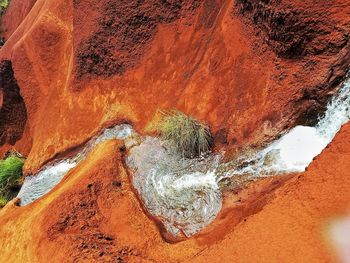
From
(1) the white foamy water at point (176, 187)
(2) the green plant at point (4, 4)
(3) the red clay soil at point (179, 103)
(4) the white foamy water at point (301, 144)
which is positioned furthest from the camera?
(2) the green plant at point (4, 4)

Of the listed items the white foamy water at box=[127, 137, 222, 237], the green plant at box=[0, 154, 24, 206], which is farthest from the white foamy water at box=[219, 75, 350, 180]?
the green plant at box=[0, 154, 24, 206]

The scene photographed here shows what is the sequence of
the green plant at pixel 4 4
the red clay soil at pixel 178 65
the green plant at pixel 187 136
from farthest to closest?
the green plant at pixel 4 4 < the green plant at pixel 187 136 < the red clay soil at pixel 178 65

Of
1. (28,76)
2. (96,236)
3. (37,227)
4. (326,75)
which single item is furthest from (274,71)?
(28,76)

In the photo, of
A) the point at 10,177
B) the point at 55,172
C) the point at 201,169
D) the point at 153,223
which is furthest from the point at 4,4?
the point at 153,223

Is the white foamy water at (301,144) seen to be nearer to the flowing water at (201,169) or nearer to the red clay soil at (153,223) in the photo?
the flowing water at (201,169)

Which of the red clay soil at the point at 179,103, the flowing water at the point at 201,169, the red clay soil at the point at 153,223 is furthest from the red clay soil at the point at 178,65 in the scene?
the red clay soil at the point at 153,223

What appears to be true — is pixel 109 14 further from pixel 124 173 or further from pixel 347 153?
pixel 347 153

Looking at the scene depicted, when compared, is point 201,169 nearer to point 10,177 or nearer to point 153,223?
point 153,223
